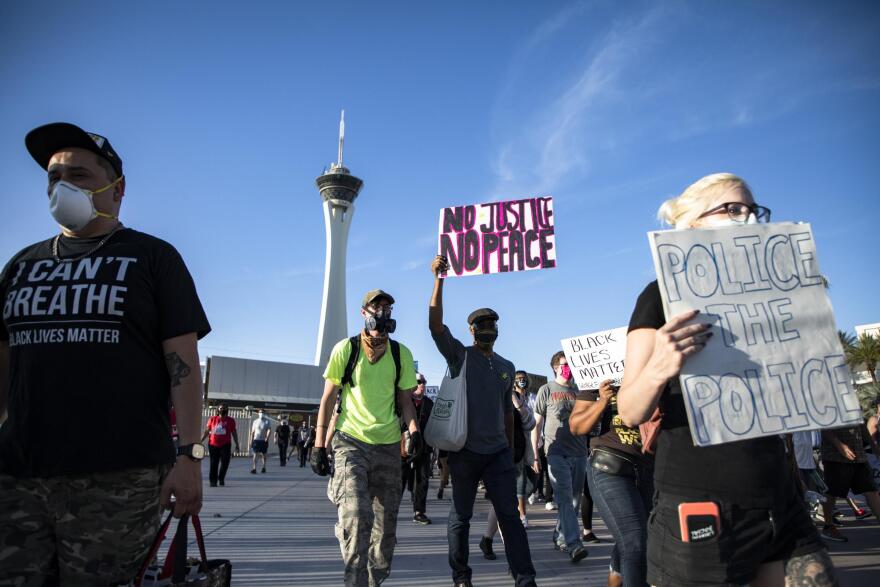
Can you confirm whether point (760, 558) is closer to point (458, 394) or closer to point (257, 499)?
point (458, 394)

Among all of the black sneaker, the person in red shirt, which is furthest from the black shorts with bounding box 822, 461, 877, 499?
the person in red shirt

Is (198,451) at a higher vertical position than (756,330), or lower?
lower

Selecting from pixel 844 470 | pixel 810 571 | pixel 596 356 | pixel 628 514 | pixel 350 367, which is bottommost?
pixel 810 571

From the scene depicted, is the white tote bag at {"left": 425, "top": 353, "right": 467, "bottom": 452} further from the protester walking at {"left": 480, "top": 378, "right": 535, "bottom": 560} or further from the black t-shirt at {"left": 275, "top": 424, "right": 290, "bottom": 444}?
the black t-shirt at {"left": 275, "top": 424, "right": 290, "bottom": 444}

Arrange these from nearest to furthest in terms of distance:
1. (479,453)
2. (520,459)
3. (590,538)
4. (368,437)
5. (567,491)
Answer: (368,437)
(479,453)
(520,459)
(567,491)
(590,538)

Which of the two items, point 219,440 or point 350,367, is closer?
point 350,367

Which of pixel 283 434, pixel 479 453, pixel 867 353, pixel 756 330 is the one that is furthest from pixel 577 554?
pixel 867 353

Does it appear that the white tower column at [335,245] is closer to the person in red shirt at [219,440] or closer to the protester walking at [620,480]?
the person in red shirt at [219,440]

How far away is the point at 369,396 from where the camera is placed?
14.9 feet

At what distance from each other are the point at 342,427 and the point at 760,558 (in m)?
2.97

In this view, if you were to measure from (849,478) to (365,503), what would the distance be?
6033 millimetres

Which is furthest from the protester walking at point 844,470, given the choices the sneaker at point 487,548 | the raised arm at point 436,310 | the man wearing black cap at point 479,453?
the raised arm at point 436,310

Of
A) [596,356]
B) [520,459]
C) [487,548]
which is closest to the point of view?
[596,356]

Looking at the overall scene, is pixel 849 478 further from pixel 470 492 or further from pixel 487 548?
pixel 470 492
